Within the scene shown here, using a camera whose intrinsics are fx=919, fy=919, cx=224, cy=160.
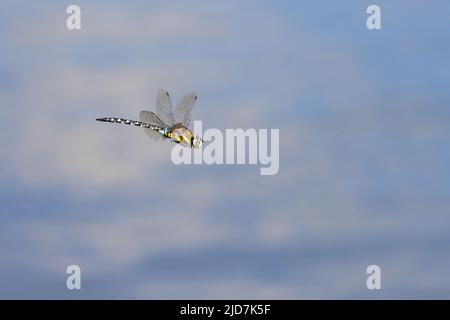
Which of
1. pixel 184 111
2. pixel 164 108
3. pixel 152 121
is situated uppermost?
pixel 164 108

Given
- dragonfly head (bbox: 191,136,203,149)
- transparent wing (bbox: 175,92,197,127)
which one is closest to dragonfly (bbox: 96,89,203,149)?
transparent wing (bbox: 175,92,197,127)

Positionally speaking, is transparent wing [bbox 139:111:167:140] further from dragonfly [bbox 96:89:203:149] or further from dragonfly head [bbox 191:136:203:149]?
dragonfly head [bbox 191:136:203:149]

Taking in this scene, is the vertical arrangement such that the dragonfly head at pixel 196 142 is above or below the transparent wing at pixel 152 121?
below

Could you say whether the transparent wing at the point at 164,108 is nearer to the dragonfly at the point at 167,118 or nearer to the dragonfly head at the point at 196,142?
the dragonfly at the point at 167,118

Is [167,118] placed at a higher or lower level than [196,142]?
higher

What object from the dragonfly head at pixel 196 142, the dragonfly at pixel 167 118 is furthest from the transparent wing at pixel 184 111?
the dragonfly head at pixel 196 142

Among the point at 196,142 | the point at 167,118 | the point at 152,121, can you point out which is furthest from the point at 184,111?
the point at 196,142

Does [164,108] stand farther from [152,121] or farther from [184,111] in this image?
[184,111]
